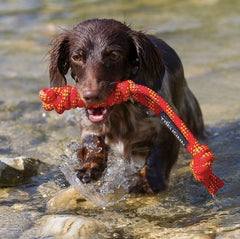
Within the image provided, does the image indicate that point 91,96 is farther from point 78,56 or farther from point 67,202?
point 67,202

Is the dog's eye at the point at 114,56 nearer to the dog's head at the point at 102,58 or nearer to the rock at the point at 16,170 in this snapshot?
the dog's head at the point at 102,58

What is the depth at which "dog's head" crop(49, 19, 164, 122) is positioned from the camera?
4043 millimetres

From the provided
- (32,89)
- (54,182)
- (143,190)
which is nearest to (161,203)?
(143,190)

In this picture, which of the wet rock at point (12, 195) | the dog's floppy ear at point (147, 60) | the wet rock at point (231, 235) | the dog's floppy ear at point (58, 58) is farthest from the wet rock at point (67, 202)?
the wet rock at point (231, 235)

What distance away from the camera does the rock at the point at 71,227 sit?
372 cm

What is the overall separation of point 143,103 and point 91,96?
0.54 meters

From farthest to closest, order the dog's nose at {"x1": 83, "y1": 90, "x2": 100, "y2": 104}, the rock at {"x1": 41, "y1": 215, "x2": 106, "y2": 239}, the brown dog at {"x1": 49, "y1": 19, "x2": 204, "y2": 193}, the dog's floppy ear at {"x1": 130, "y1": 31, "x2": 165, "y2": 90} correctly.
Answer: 1. the dog's floppy ear at {"x1": 130, "y1": 31, "x2": 165, "y2": 90}
2. the brown dog at {"x1": 49, "y1": 19, "x2": 204, "y2": 193}
3. the dog's nose at {"x1": 83, "y1": 90, "x2": 100, "y2": 104}
4. the rock at {"x1": 41, "y1": 215, "x2": 106, "y2": 239}

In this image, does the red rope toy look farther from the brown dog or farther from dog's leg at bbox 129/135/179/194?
dog's leg at bbox 129/135/179/194

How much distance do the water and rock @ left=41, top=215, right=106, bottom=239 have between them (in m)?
0.09

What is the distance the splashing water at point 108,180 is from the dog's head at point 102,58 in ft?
1.88

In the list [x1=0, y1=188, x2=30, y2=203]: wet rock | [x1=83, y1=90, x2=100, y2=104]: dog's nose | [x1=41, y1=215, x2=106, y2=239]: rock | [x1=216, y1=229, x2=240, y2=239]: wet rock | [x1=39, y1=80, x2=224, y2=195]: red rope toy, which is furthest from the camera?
[x1=0, y1=188, x2=30, y2=203]: wet rock

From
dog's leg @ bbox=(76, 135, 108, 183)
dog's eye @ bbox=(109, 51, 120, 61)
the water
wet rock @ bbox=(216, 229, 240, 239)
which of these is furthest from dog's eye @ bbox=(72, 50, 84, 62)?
wet rock @ bbox=(216, 229, 240, 239)

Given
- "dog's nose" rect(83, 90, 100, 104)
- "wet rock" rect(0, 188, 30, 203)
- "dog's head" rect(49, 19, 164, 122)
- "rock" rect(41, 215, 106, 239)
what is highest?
"dog's head" rect(49, 19, 164, 122)

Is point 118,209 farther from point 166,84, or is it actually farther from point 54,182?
point 166,84
